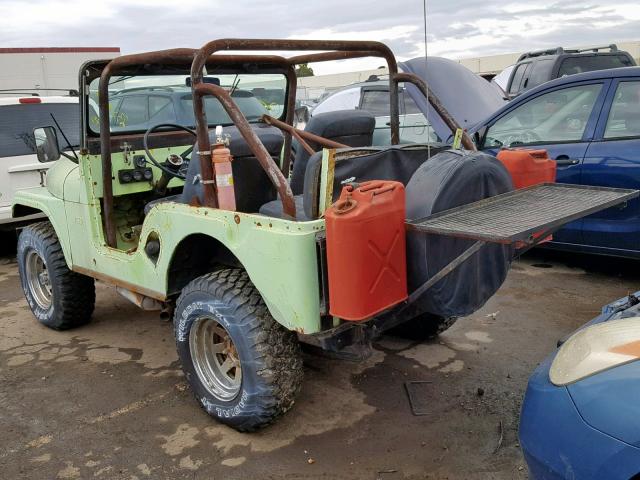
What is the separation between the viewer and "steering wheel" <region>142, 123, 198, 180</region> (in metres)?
3.86

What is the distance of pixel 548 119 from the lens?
5449mm

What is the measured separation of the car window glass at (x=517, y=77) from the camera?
34.1 feet

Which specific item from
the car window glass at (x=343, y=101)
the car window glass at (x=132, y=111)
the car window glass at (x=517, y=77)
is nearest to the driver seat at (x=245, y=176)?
the car window glass at (x=132, y=111)

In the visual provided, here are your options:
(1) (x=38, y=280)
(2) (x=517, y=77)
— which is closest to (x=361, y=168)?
(1) (x=38, y=280)

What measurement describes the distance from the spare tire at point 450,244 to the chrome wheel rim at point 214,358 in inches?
42.5

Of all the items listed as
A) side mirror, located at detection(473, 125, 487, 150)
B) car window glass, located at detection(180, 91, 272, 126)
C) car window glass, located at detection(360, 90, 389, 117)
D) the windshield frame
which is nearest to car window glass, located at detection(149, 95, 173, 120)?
car window glass, located at detection(180, 91, 272, 126)

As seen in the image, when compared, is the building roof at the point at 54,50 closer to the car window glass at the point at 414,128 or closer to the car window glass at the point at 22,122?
the car window glass at the point at 22,122

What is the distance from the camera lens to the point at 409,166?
3154mm

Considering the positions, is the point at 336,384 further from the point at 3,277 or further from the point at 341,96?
the point at 341,96

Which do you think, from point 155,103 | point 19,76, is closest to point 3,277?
point 155,103

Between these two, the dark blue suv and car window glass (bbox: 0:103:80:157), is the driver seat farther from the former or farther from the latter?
car window glass (bbox: 0:103:80:157)

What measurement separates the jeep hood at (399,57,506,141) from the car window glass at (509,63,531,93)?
3345mm

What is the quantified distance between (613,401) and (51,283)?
3.94 meters

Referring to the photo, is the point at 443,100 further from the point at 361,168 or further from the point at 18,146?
the point at 18,146
